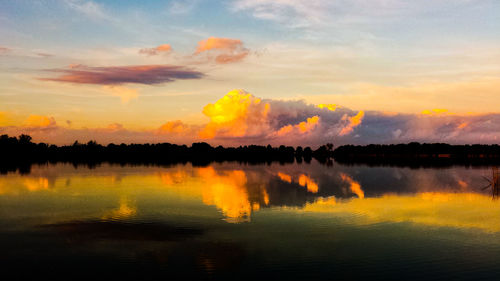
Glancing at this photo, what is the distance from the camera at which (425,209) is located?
133 feet

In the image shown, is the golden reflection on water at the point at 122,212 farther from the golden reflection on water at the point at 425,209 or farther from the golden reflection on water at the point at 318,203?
the golden reflection on water at the point at 425,209

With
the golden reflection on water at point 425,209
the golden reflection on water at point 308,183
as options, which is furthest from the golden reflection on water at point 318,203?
the golden reflection on water at point 308,183

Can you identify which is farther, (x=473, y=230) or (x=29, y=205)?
(x=29, y=205)

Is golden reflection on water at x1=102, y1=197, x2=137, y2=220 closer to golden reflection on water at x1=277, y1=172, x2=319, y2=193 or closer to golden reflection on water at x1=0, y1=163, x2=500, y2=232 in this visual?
golden reflection on water at x1=0, y1=163, x2=500, y2=232

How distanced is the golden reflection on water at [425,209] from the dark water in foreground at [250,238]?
12cm

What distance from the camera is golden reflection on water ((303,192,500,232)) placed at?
111 ft

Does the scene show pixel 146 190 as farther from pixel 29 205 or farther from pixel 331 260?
pixel 331 260

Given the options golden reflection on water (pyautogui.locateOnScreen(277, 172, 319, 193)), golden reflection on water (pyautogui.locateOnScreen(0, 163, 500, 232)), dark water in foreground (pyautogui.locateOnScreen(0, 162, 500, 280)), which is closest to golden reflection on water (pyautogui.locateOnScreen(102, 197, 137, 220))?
golden reflection on water (pyautogui.locateOnScreen(0, 163, 500, 232))

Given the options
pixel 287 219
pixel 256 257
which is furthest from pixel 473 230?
pixel 256 257

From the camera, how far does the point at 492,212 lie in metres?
38.7

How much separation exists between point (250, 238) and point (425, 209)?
21876mm

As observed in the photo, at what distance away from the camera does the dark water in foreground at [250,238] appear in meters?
20.9

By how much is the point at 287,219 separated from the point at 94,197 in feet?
86.2

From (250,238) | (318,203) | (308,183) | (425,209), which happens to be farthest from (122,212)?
(308,183)
